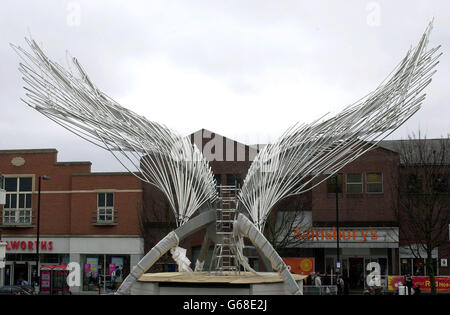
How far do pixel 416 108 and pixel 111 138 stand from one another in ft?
38.3

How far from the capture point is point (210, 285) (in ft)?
75.6

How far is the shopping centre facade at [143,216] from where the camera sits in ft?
159

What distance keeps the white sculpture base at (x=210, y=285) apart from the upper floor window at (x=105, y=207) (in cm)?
2730

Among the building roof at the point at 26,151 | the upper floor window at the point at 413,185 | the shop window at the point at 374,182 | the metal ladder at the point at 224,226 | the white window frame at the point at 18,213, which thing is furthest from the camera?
the building roof at the point at 26,151

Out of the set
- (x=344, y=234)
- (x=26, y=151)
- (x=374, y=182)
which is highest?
(x=26, y=151)

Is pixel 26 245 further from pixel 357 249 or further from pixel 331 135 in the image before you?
pixel 331 135

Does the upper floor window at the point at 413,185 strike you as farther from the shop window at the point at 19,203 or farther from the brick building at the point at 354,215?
the shop window at the point at 19,203

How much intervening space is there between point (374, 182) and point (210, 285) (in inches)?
1114

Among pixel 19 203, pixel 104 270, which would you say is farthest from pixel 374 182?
pixel 19 203

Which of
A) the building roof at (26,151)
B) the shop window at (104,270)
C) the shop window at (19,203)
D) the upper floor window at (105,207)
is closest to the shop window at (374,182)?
the shop window at (104,270)

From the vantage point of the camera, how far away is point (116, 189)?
51.5m

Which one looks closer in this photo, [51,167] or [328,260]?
[328,260]
